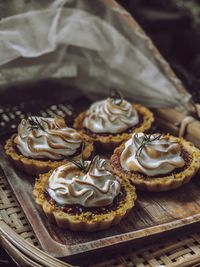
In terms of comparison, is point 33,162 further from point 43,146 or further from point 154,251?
point 154,251

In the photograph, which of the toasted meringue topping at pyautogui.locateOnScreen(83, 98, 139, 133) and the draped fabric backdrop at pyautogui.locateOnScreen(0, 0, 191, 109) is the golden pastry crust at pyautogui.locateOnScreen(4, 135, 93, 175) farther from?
the draped fabric backdrop at pyautogui.locateOnScreen(0, 0, 191, 109)

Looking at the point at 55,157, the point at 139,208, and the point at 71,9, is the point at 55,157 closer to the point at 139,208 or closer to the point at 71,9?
the point at 139,208

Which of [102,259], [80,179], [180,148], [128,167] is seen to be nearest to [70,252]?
[102,259]

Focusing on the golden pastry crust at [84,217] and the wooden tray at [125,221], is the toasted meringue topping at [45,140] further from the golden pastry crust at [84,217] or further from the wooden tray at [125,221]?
the golden pastry crust at [84,217]

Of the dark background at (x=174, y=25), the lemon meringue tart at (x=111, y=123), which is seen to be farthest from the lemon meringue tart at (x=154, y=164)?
the dark background at (x=174, y=25)

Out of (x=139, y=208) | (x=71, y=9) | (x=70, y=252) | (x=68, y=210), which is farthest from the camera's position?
(x=71, y=9)

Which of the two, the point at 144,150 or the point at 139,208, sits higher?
the point at 144,150
